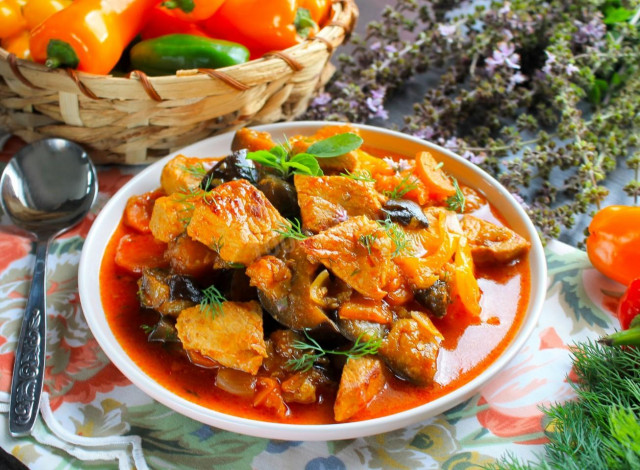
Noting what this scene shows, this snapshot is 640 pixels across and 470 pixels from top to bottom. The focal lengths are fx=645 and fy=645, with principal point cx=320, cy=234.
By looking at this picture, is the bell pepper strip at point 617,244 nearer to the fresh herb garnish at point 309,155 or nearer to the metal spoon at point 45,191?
the fresh herb garnish at point 309,155

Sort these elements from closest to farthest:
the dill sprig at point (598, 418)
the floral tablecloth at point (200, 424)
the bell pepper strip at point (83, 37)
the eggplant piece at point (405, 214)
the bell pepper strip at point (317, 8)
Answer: the dill sprig at point (598, 418)
the floral tablecloth at point (200, 424)
the eggplant piece at point (405, 214)
the bell pepper strip at point (83, 37)
the bell pepper strip at point (317, 8)

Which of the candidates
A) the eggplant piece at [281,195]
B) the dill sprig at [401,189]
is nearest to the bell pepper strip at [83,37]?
the eggplant piece at [281,195]

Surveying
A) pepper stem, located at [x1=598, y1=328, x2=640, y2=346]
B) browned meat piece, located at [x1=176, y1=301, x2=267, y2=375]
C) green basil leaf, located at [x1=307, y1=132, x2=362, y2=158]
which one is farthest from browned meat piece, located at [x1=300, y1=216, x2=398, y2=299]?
pepper stem, located at [x1=598, y1=328, x2=640, y2=346]

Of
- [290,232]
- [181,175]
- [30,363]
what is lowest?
[30,363]

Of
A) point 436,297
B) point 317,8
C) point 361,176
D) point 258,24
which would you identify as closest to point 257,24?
point 258,24

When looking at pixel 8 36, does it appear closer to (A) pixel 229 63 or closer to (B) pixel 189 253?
(A) pixel 229 63

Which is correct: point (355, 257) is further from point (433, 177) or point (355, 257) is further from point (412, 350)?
point (433, 177)
